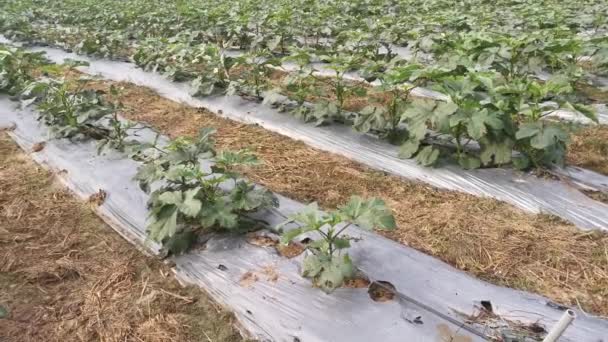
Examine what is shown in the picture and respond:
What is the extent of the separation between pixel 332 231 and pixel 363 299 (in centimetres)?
29

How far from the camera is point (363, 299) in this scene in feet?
5.99

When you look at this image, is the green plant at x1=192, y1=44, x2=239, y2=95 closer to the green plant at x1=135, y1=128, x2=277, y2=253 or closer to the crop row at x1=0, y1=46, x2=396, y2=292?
the crop row at x1=0, y1=46, x2=396, y2=292

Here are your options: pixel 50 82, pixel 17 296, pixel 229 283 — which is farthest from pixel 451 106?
pixel 50 82

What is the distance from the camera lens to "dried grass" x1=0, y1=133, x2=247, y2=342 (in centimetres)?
193

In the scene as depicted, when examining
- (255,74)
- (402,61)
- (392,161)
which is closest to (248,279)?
(392,161)

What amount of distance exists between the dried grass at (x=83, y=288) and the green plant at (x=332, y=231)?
0.43m

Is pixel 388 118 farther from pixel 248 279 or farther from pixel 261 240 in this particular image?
pixel 248 279

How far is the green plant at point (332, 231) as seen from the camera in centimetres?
178

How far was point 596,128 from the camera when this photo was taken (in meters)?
3.40

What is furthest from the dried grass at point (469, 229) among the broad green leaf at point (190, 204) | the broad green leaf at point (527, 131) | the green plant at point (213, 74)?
the green plant at point (213, 74)

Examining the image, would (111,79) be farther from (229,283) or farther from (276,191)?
(229,283)

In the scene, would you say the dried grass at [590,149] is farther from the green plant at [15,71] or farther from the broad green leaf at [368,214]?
the green plant at [15,71]

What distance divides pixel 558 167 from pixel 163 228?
2.27m

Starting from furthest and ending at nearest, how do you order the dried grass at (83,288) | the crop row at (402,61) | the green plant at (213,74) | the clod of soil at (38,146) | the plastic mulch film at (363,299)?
the green plant at (213,74)
the clod of soil at (38,146)
the crop row at (402,61)
the dried grass at (83,288)
the plastic mulch film at (363,299)
